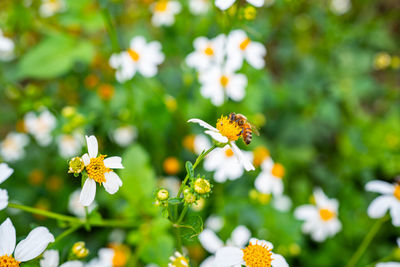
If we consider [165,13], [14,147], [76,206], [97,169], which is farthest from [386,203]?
[14,147]

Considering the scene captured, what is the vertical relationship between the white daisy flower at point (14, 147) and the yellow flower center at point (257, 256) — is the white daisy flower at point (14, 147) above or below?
above

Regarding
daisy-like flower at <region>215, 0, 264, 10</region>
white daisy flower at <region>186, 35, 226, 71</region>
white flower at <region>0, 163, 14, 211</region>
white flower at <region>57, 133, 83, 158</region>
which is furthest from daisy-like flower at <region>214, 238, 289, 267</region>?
white flower at <region>57, 133, 83, 158</region>

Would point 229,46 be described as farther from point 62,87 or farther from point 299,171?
point 62,87

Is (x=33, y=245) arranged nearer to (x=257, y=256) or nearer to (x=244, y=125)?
(x=257, y=256)

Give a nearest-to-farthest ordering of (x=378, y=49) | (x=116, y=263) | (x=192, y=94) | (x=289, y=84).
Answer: (x=116, y=263) < (x=192, y=94) < (x=289, y=84) < (x=378, y=49)

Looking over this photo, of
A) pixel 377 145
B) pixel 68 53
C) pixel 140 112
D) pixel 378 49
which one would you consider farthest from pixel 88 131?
pixel 378 49

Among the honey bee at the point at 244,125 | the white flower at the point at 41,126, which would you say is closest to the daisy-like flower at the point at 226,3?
the honey bee at the point at 244,125

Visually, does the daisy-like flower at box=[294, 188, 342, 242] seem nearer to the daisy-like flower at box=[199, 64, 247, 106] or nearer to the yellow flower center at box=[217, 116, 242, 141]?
the daisy-like flower at box=[199, 64, 247, 106]

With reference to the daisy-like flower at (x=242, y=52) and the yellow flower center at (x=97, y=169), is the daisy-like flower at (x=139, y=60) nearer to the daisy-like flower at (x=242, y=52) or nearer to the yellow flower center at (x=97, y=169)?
the daisy-like flower at (x=242, y=52)
